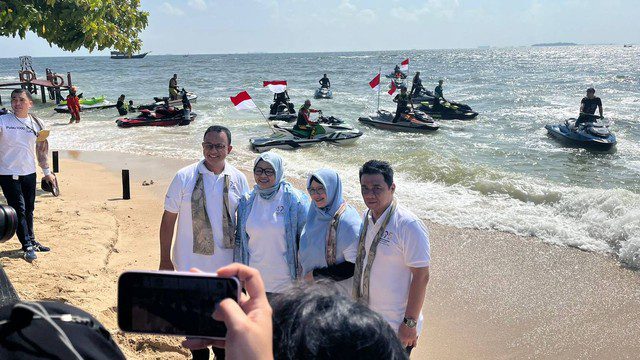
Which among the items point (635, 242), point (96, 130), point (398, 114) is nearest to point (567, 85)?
point (398, 114)

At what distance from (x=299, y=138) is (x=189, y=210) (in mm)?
13185

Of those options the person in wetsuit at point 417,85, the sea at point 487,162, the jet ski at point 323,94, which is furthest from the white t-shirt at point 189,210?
the jet ski at point 323,94

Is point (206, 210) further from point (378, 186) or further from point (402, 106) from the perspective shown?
point (402, 106)

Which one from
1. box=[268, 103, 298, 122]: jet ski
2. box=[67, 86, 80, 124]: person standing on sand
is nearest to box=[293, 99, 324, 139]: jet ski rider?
box=[268, 103, 298, 122]: jet ski

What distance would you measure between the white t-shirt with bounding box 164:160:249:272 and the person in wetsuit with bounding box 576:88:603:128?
46.4 feet

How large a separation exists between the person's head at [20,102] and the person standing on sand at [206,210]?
2.35 metres

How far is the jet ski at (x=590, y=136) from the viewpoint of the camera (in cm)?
1617

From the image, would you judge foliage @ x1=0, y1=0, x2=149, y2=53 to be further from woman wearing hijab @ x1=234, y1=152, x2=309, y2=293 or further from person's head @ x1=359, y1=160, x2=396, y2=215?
person's head @ x1=359, y1=160, x2=396, y2=215

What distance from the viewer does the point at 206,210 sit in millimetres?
3596

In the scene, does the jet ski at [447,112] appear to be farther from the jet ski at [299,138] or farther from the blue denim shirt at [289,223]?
the blue denim shirt at [289,223]

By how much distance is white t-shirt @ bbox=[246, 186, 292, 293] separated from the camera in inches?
136

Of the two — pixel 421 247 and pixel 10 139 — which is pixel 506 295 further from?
pixel 10 139

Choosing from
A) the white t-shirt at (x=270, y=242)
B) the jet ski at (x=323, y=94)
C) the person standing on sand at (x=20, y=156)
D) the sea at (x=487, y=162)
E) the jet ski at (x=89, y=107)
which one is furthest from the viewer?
the jet ski at (x=323, y=94)

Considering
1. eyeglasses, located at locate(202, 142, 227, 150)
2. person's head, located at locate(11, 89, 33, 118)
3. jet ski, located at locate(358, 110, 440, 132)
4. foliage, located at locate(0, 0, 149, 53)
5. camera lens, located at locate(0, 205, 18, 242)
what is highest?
foliage, located at locate(0, 0, 149, 53)
